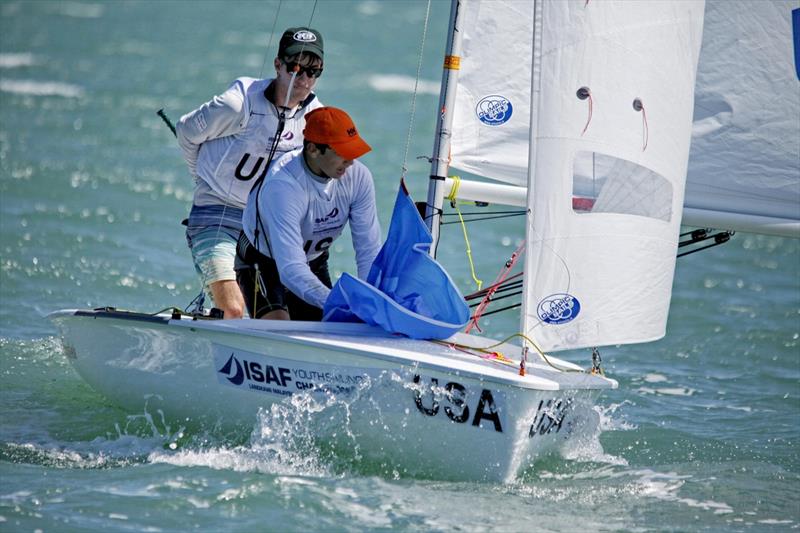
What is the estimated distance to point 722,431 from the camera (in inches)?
231

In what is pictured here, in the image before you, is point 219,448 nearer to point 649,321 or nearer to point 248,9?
point 649,321

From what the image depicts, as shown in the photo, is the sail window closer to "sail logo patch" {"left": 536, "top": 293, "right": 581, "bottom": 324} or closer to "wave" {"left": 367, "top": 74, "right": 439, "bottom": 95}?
"sail logo patch" {"left": 536, "top": 293, "right": 581, "bottom": 324}

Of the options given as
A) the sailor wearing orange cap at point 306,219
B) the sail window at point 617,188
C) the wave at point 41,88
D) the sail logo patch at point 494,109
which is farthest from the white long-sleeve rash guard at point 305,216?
the wave at point 41,88

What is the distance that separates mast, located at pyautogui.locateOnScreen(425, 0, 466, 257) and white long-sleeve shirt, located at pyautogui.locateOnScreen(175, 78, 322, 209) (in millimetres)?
723

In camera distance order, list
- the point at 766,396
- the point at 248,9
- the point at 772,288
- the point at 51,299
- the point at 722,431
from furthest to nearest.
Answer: the point at 248,9 → the point at 772,288 → the point at 51,299 → the point at 766,396 → the point at 722,431

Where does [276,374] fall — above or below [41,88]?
below

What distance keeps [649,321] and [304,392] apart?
4.46 ft

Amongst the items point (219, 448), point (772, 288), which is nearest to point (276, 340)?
point (219, 448)

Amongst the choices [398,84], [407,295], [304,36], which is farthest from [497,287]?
[398,84]

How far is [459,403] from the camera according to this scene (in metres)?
4.17

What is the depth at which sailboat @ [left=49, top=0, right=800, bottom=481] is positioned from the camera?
13.9 feet

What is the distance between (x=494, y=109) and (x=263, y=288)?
Answer: 1306 millimetres

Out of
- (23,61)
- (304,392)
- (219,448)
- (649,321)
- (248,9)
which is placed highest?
(248,9)

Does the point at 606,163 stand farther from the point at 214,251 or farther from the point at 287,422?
the point at 214,251
